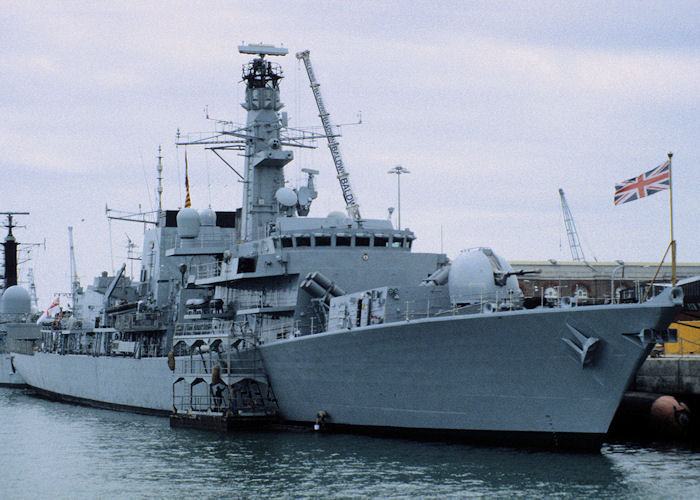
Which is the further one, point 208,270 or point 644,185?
point 208,270

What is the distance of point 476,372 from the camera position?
18.4 meters

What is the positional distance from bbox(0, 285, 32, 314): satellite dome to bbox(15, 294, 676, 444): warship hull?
109 ft

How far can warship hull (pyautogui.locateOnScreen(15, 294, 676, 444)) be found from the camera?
1703cm

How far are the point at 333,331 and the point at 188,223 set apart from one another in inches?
441

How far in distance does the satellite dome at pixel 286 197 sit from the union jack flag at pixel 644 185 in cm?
1122

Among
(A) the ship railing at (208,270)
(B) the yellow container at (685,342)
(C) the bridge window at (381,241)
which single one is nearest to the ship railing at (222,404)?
(A) the ship railing at (208,270)

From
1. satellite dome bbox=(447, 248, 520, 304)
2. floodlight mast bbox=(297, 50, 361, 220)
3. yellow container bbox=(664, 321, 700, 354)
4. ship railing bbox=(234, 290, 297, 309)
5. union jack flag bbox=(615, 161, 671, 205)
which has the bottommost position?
yellow container bbox=(664, 321, 700, 354)

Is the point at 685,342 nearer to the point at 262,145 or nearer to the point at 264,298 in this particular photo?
the point at 264,298

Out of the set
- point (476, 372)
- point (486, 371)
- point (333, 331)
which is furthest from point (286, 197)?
point (486, 371)

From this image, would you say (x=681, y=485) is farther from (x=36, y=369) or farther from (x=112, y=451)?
(x=36, y=369)

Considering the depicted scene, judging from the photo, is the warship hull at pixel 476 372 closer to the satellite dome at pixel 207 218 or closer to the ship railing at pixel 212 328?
the ship railing at pixel 212 328

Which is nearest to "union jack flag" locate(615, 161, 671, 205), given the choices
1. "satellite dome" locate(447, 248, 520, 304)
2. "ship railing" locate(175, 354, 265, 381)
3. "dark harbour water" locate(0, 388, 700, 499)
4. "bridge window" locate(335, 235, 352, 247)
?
"satellite dome" locate(447, 248, 520, 304)

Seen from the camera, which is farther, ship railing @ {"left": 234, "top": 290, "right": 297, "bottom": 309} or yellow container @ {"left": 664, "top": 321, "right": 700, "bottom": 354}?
yellow container @ {"left": 664, "top": 321, "right": 700, "bottom": 354}

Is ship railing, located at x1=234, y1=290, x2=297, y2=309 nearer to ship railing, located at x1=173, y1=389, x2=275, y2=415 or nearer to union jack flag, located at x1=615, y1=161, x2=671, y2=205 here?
ship railing, located at x1=173, y1=389, x2=275, y2=415
